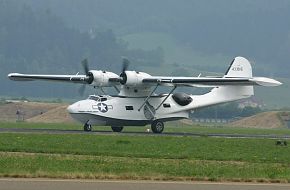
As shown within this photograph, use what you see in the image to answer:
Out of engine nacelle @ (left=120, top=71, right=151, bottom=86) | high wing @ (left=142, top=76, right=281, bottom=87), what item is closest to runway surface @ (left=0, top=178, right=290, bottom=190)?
high wing @ (left=142, top=76, right=281, bottom=87)

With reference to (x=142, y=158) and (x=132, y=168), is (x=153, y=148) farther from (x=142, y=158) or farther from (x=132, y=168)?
(x=132, y=168)

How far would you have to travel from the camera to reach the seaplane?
6519cm

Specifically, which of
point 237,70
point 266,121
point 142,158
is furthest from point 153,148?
point 266,121

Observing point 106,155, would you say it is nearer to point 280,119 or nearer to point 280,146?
point 280,146

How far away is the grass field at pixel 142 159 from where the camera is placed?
3041cm

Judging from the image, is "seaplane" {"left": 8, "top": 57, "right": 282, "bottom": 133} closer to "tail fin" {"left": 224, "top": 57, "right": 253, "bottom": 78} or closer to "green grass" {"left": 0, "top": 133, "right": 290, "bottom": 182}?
"tail fin" {"left": 224, "top": 57, "right": 253, "bottom": 78}

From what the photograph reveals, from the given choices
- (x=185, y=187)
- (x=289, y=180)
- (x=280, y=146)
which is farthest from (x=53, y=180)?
(x=280, y=146)

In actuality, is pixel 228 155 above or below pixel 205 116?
below

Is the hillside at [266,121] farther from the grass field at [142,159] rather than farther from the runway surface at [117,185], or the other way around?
the runway surface at [117,185]

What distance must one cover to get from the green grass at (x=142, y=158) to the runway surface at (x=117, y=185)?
1.30 m

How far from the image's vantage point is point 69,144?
45.0 meters

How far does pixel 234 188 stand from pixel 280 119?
332 feet

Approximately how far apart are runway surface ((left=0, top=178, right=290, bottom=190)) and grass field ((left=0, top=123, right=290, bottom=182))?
4.10ft

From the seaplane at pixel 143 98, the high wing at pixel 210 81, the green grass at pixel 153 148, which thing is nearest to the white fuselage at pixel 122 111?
the seaplane at pixel 143 98
